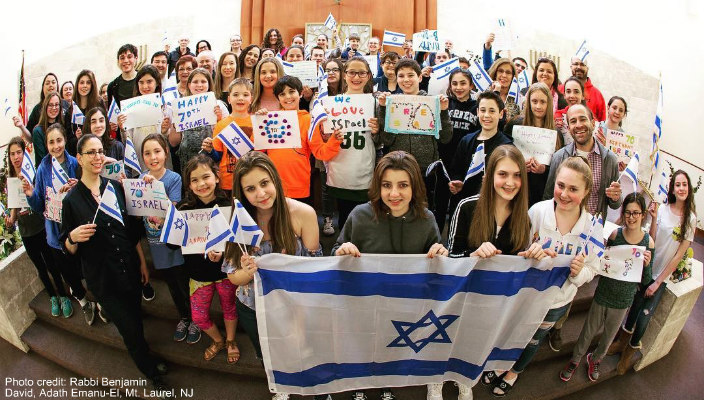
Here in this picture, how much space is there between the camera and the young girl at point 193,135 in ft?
12.2

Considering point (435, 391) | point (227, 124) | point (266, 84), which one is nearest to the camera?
point (435, 391)

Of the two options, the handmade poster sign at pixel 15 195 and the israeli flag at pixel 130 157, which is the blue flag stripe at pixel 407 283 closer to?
the israeli flag at pixel 130 157

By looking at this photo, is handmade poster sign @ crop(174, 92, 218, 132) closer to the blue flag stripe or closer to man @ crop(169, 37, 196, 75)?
the blue flag stripe

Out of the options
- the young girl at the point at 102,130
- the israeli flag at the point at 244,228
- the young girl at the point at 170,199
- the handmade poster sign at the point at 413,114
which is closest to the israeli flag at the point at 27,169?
the young girl at the point at 102,130

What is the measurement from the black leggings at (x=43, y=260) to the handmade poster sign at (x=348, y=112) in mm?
2711

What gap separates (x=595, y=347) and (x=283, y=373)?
274 centimetres

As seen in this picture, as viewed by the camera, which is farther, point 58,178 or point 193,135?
point 193,135

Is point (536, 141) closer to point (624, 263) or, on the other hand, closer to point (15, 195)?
point (624, 263)

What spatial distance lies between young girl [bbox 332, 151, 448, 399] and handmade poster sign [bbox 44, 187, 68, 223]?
85.8 inches

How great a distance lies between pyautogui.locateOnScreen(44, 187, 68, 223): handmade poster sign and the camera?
327cm

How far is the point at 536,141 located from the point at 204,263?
2.55 metres

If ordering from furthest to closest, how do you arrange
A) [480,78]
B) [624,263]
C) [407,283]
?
[480,78]
[624,263]
[407,283]

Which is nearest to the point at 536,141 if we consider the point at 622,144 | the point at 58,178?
the point at 622,144

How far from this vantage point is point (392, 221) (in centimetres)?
257
